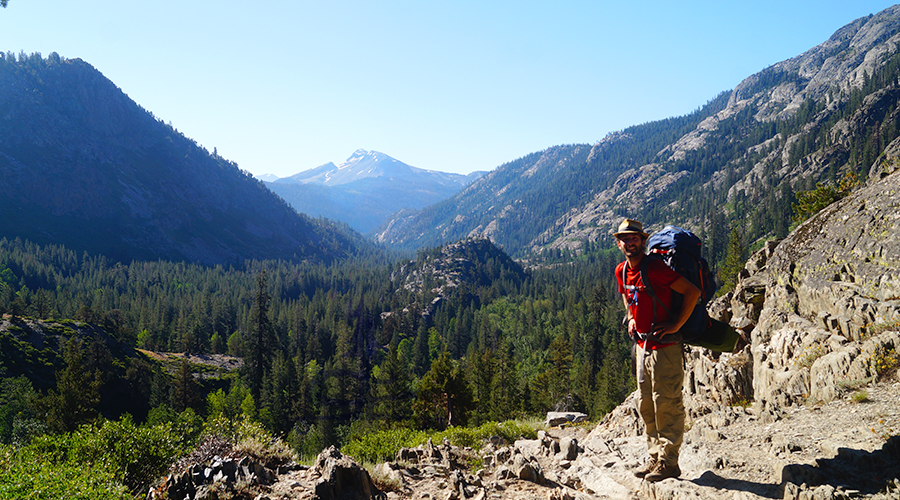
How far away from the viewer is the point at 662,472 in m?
5.67

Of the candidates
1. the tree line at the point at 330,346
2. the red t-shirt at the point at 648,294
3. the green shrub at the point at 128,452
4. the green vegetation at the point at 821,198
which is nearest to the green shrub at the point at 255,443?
the green shrub at the point at 128,452

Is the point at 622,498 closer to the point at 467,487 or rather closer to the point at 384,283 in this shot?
the point at 467,487

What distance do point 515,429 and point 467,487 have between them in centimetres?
709

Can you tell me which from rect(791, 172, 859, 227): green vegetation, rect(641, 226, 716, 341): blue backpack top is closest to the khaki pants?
rect(641, 226, 716, 341): blue backpack top

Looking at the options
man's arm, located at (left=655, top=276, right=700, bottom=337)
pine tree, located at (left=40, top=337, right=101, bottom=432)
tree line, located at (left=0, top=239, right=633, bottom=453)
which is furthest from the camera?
tree line, located at (left=0, top=239, right=633, bottom=453)

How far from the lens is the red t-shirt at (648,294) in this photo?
518 centimetres

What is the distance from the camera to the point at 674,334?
17.1 ft

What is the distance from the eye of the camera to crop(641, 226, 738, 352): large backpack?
17.3 feet

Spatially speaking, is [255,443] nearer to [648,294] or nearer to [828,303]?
[648,294]

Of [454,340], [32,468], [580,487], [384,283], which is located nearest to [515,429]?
[580,487]

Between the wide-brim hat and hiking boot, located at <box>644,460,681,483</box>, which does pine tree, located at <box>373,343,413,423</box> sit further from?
the wide-brim hat

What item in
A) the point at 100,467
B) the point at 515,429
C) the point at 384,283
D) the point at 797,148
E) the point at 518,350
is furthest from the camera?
the point at 384,283

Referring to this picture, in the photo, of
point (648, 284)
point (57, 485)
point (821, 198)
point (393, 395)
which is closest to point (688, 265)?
point (648, 284)

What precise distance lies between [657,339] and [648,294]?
581mm
